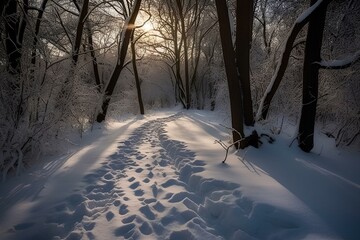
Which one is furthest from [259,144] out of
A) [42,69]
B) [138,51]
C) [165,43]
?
[165,43]

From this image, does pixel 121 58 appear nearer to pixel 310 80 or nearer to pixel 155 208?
pixel 310 80

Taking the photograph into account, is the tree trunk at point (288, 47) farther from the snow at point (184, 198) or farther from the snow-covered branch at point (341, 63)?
the snow at point (184, 198)

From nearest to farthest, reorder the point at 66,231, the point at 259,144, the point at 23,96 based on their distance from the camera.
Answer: the point at 66,231 → the point at 23,96 → the point at 259,144

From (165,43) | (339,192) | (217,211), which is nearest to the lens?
(217,211)

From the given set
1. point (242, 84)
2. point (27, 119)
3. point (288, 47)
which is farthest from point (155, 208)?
point (288, 47)

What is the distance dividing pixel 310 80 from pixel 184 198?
3.99 m

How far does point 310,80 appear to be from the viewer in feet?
17.8

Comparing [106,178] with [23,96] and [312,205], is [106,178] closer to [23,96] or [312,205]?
[23,96]

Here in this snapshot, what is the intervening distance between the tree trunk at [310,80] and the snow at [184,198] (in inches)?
20.6

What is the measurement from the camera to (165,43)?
24.8m

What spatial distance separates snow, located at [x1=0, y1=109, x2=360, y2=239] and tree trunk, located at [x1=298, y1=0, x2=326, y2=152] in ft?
1.72

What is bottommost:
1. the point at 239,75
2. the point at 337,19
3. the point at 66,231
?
the point at 66,231

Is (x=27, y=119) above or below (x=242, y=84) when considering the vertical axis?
below

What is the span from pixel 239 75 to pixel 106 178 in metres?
3.58
